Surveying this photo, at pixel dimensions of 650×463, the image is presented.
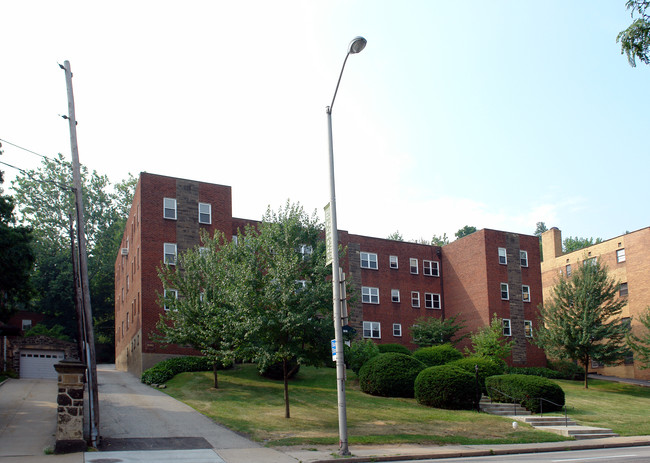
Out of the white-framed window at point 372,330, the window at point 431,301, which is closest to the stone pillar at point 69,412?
the white-framed window at point 372,330

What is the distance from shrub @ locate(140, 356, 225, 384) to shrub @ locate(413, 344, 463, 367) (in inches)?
436

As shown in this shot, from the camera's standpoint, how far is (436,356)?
34875mm

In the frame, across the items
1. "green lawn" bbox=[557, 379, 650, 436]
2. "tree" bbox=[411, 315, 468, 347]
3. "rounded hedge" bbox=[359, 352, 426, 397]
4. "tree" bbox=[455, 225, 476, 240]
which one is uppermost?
"tree" bbox=[455, 225, 476, 240]

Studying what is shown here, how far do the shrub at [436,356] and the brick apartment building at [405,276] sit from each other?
721 cm

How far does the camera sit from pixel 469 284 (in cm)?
4888

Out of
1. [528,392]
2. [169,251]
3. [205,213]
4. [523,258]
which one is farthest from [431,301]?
[528,392]

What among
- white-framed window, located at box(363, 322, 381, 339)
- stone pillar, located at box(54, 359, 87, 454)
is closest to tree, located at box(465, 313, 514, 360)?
white-framed window, located at box(363, 322, 381, 339)

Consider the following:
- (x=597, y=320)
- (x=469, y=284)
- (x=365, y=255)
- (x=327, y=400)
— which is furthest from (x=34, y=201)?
(x=597, y=320)

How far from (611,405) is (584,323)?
757 cm

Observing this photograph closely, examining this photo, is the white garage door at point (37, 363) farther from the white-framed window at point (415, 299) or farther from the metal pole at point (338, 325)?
the metal pole at point (338, 325)

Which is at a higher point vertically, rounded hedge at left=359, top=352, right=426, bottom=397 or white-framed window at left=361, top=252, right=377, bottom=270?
white-framed window at left=361, top=252, right=377, bottom=270

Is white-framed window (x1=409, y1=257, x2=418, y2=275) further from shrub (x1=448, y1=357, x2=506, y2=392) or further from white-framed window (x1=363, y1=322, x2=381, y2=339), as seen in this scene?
shrub (x1=448, y1=357, x2=506, y2=392)

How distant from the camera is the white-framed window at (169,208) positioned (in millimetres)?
38156

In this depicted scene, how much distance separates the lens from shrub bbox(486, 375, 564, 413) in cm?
2736
